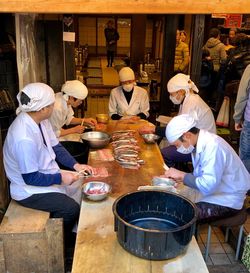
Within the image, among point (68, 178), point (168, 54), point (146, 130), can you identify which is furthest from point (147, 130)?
point (168, 54)

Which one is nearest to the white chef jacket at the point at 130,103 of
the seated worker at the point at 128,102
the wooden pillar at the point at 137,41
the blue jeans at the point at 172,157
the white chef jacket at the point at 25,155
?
the seated worker at the point at 128,102

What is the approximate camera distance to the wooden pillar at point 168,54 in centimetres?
757

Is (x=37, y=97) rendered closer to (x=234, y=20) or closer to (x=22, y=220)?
(x=22, y=220)

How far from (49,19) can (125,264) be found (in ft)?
19.1

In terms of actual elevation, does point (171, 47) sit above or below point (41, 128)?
above

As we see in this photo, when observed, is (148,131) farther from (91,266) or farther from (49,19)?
(49,19)

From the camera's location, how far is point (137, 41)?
16.0m

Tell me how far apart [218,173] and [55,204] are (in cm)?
163

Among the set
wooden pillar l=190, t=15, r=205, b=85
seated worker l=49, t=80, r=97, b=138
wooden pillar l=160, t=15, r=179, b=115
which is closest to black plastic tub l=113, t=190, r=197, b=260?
seated worker l=49, t=80, r=97, b=138

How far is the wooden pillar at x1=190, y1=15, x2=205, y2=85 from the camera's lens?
19.4 ft

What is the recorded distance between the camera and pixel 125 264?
237 centimetres

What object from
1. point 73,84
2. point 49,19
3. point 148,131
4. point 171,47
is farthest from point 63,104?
point 171,47

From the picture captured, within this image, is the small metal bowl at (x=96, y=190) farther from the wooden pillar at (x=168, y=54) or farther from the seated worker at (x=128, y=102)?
the wooden pillar at (x=168, y=54)

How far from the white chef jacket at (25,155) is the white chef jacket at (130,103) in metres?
2.72
